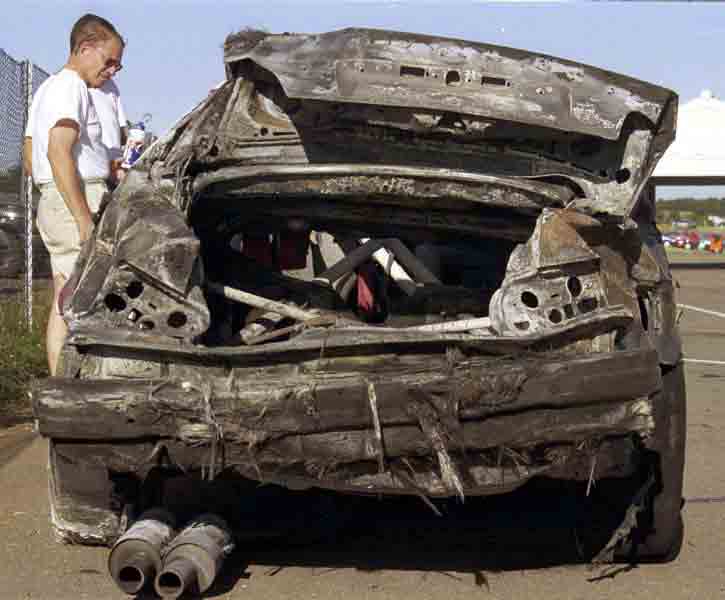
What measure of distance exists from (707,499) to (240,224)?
2.34m

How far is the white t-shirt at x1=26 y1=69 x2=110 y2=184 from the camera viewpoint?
5719 mm

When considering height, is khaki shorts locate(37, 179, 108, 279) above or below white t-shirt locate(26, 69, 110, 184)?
below

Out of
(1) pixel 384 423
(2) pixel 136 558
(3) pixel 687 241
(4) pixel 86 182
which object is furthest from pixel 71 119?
(3) pixel 687 241

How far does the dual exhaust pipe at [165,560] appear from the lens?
11.5 feet

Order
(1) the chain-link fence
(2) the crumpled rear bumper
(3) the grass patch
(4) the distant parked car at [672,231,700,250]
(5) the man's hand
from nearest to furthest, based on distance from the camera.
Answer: (2) the crumpled rear bumper < (5) the man's hand < (3) the grass patch < (1) the chain-link fence < (4) the distant parked car at [672,231,700,250]

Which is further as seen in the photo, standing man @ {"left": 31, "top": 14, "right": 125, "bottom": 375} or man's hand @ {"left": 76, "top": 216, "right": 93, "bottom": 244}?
standing man @ {"left": 31, "top": 14, "right": 125, "bottom": 375}

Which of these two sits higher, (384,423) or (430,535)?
(384,423)

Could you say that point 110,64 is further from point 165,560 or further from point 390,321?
point 165,560

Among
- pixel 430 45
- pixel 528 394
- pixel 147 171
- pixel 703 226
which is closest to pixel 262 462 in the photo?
pixel 528 394

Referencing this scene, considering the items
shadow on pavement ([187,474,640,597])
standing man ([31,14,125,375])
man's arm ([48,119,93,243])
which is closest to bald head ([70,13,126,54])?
standing man ([31,14,125,375])

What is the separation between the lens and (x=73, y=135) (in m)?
5.66

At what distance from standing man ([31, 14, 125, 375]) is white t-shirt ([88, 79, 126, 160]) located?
0.27ft

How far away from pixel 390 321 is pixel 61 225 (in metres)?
1.88

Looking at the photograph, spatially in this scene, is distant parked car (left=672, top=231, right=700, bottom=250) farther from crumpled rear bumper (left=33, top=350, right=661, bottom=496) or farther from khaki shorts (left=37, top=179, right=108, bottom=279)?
crumpled rear bumper (left=33, top=350, right=661, bottom=496)
